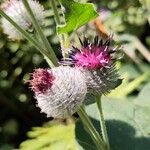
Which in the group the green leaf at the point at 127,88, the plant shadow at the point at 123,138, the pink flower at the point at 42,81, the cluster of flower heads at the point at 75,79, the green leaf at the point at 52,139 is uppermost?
the pink flower at the point at 42,81

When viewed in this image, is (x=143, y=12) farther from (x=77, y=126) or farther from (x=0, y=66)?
(x=77, y=126)

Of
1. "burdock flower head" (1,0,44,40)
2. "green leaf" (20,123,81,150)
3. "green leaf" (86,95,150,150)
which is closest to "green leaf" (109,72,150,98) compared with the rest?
"green leaf" (20,123,81,150)

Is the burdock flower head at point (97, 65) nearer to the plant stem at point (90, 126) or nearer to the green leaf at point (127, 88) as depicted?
the plant stem at point (90, 126)

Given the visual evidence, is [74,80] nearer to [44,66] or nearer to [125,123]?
[125,123]

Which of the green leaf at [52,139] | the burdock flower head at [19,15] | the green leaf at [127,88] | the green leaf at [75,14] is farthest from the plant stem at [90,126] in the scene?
the green leaf at [127,88]

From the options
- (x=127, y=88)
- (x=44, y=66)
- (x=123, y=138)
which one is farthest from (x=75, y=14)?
(x=44, y=66)
